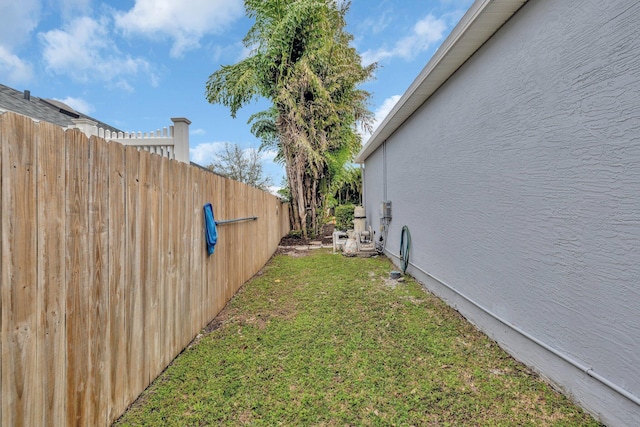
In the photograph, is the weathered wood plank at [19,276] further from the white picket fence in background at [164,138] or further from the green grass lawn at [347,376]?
the white picket fence in background at [164,138]

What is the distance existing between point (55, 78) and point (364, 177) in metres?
10.6

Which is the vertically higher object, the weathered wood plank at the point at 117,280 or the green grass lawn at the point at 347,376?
the weathered wood plank at the point at 117,280

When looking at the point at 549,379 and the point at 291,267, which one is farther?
the point at 291,267

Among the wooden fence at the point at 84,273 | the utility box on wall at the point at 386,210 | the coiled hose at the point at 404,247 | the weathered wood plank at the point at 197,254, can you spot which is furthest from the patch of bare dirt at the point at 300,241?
the wooden fence at the point at 84,273

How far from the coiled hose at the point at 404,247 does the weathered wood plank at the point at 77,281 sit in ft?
16.9

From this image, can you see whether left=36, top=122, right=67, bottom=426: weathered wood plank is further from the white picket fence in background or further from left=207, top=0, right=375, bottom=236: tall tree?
left=207, top=0, right=375, bottom=236: tall tree

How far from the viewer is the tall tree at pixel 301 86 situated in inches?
392

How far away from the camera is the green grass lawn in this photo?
1.95m

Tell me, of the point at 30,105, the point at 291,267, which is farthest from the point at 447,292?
the point at 30,105

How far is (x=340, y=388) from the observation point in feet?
7.38

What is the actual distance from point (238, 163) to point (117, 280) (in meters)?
18.0

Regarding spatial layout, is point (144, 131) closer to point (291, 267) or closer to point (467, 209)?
point (291, 267)

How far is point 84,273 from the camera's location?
1563 mm

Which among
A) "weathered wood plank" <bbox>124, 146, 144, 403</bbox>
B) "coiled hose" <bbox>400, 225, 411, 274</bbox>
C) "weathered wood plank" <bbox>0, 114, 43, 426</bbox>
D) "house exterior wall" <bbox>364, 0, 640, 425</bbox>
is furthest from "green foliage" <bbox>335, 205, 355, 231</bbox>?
"weathered wood plank" <bbox>0, 114, 43, 426</bbox>
